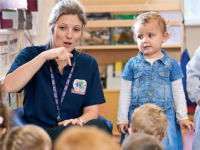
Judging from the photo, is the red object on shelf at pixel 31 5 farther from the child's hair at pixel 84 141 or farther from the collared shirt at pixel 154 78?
the child's hair at pixel 84 141

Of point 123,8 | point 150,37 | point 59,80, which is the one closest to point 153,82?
point 150,37

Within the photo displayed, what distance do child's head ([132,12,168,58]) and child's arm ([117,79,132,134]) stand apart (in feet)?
0.80

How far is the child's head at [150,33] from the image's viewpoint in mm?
1573

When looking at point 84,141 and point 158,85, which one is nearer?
point 84,141

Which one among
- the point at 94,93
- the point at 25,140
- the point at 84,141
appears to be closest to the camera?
the point at 84,141

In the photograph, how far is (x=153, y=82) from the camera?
1.56 metres

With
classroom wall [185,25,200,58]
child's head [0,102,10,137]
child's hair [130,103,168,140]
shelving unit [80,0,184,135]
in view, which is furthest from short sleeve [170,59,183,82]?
classroom wall [185,25,200,58]

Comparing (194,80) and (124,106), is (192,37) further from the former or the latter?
(124,106)

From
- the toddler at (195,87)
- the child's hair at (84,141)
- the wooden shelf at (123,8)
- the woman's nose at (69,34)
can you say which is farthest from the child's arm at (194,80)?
the wooden shelf at (123,8)

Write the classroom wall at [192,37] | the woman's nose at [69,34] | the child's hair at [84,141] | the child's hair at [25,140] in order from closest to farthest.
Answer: the child's hair at [84,141], the child's hair at [25,140], the woman's nose at [69,34], the classroom wall at [192,37]

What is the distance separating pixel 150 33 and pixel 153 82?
310 millimetres

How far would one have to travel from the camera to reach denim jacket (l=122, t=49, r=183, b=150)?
1530mm

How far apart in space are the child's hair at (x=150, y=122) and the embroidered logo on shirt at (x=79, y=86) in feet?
1.30

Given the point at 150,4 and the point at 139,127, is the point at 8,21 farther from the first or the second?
the point at 150,4
